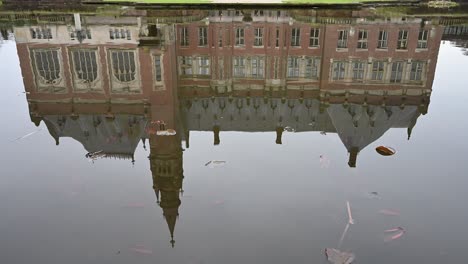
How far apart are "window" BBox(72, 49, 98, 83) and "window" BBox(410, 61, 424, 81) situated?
23.4 m

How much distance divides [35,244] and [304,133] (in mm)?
11149

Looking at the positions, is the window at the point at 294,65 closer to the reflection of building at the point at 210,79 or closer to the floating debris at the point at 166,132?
the reflection of building at the point at 210,79

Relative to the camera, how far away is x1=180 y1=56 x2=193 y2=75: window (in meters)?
28.4

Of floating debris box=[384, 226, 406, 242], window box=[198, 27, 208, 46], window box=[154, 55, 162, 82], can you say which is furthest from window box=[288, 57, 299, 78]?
floating debris box=[384, 226, 406, 242]

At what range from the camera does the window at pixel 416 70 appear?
24.9 meters

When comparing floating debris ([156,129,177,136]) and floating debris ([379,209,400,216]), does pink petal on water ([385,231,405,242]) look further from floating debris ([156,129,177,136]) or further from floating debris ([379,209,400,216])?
floating debris ([156,129,177,136])

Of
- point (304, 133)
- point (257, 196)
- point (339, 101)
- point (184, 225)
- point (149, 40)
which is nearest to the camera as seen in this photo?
point (184, 225)

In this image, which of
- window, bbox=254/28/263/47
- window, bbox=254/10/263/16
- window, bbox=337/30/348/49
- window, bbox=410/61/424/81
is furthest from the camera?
window, bbox=254/10/263/16

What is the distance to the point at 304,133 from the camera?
16.1 meters

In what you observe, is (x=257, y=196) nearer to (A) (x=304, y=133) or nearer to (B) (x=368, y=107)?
(A) (x=304, y=133)

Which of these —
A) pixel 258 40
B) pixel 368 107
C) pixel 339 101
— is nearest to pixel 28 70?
pixel 339 101

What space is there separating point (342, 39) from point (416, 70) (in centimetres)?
1431

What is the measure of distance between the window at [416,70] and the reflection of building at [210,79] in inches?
9.1

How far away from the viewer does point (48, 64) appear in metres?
29.8
